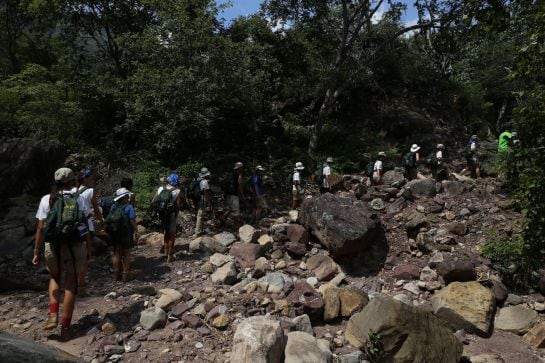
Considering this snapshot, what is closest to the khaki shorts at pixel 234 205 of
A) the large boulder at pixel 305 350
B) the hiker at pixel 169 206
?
the hiker at pixel 169 206

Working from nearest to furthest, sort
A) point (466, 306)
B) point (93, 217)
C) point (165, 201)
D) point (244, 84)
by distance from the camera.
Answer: point (466, 306)
point (165, 201)
point (93, 217)
point (244, 84)

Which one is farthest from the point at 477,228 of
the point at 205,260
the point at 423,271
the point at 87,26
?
the point at 87,26

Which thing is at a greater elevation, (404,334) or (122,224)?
(122,224)

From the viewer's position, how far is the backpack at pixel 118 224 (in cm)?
694

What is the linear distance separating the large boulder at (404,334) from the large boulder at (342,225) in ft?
9.26

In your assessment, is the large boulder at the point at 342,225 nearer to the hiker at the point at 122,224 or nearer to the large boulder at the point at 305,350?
the large boulder at the point at 305,350

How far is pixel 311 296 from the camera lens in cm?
663

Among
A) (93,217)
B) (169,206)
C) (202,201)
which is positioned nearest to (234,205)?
(202,201)

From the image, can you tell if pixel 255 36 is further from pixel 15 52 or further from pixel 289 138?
pixel 15 52

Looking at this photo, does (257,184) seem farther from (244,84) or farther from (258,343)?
(258,343)

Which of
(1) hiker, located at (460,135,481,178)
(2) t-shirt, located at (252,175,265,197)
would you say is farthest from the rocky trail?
(1) hiker, located at (460,135,481,178)

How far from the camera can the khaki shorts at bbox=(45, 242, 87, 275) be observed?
16.8 feet

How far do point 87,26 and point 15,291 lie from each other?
14.0 m

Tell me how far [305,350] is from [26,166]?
8.75 m
